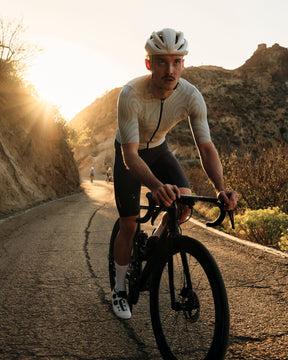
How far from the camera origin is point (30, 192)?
13664 millimetres

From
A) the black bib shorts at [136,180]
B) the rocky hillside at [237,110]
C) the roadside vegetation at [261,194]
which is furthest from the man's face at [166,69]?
the rocky hillside at [237,110]

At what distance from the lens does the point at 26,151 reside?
51.2 ft

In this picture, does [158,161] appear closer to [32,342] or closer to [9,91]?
[32,342]

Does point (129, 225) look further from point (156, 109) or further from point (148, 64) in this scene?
point (148, 64)

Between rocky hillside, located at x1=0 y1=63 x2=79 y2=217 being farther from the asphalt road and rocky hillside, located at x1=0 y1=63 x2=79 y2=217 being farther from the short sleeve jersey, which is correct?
the short sleeve jersey

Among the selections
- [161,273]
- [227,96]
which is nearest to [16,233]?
[161,273]

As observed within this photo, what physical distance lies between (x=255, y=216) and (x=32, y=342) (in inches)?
202

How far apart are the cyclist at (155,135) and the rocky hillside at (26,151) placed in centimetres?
834

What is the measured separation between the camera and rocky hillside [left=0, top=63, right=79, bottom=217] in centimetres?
1222

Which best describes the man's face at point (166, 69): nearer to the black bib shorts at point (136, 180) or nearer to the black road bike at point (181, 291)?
the black bib shorts at point (136, 180)

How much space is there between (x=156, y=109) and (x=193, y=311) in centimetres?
152

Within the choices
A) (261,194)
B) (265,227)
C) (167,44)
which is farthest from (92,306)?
(261,194)

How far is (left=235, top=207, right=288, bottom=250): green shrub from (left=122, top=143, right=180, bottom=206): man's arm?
474cm

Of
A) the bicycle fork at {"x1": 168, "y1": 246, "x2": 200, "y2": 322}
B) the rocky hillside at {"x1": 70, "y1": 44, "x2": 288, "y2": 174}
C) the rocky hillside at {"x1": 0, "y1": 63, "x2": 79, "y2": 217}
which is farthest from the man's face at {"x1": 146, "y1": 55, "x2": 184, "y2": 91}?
the rocky hillside at {"x1": 70, "y1": 44, "x2": 288, "y2": 174}
